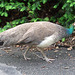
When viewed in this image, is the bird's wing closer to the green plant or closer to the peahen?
the peahen

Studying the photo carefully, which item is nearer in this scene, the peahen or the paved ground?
the paved ground

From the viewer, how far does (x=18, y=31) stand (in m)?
4.69

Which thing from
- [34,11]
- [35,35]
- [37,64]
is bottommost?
[37,64]

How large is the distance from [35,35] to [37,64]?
0.71m

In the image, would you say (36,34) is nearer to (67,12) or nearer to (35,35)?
(35,35)

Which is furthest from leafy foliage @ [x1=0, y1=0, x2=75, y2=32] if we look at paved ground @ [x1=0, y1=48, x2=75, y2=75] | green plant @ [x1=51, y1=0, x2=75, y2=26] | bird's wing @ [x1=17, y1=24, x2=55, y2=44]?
bird's wing @ [x1=17, y1=24, x2=55, y2=44]

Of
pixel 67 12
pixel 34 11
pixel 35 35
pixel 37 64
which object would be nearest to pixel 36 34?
pixel 35 35

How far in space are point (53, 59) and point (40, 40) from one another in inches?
27.6

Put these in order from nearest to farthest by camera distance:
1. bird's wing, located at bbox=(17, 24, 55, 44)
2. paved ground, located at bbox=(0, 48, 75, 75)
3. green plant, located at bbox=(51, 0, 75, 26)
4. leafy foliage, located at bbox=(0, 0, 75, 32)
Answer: paved ground, located at bbox=(0, 48, 75, 75) → bird's wing, located at bbox=(17, 24, 55, 44) → green plant, located at bbox=(51, 0, 75, 26) → leafy foliage, located at bbox=(0, 0, 75, 32)

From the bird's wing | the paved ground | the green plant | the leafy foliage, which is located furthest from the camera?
the leafy foliage

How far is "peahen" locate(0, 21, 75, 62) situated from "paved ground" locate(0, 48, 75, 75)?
0.33 meters

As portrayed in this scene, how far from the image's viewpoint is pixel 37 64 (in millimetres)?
4621

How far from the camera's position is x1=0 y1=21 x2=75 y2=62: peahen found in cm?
452

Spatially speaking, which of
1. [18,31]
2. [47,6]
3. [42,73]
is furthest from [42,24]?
[47,6]
